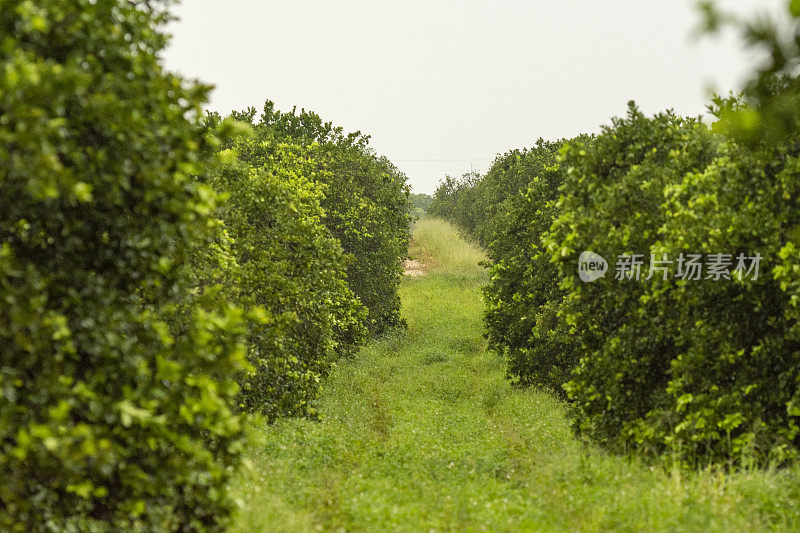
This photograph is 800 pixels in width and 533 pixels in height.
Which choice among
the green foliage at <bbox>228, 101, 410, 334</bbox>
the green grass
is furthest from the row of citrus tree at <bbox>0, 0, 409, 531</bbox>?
the green foliage at <bbox>228, 101, 410, 334</bbox>

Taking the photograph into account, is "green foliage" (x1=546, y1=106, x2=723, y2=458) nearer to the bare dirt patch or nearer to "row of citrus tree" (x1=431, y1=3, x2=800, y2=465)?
"row of citrus tree" (x1=431, y1=3, x2=800, y2=465)

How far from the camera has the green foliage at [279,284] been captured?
1007 cm

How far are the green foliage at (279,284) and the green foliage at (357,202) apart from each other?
5.83 meters

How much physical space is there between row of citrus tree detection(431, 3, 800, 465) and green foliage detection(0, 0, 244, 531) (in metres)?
5.11

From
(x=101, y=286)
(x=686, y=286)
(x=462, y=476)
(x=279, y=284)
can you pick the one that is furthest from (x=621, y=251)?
(x=101, y=286)

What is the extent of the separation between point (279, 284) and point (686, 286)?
6310mm

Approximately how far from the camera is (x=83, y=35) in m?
4.34

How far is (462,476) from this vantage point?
8.24 metres

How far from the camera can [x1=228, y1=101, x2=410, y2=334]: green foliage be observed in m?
19.3

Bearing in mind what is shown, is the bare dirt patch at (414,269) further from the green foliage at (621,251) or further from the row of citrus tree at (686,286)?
the row of citrus tree at (686,286)

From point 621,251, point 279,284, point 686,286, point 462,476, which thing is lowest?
point 462,476

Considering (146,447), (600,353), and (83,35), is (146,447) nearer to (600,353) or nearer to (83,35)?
(83,35)

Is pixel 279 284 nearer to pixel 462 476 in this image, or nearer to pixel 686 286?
pixel 462 476

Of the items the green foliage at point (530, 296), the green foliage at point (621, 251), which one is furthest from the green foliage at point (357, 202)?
the green foliage at point (621, 251)
